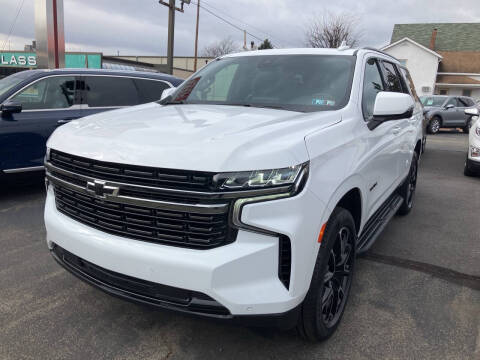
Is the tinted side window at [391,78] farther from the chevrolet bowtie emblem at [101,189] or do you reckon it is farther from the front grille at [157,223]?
the chevrolet bowtie emblem at [101,189]

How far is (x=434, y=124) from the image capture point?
17906 mm

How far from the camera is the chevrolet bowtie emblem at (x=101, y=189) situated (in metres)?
2.04

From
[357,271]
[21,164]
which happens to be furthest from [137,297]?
[21,164]

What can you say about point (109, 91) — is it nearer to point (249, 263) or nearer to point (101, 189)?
point (101, 189)

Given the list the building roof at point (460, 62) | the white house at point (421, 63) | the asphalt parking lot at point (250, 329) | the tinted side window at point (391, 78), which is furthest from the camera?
the building roof at point (460, 62)

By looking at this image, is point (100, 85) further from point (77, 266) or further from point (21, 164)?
point (77, 266)

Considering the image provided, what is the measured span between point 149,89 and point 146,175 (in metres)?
5.00

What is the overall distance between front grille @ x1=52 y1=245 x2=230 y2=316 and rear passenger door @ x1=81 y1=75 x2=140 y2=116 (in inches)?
161

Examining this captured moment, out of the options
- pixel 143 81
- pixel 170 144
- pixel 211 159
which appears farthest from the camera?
pixel 143 81

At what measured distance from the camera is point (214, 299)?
6.26ft

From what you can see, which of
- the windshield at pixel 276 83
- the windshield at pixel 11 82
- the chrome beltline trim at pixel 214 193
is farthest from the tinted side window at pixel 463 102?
the chrome beltline trim at pixel 214 193

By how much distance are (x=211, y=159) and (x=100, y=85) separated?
4.91m

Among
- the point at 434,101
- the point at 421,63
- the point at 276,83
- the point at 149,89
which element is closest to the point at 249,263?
the point at 276,83

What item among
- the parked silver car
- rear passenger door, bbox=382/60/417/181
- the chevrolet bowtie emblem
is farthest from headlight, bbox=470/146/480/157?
the parked silver car
